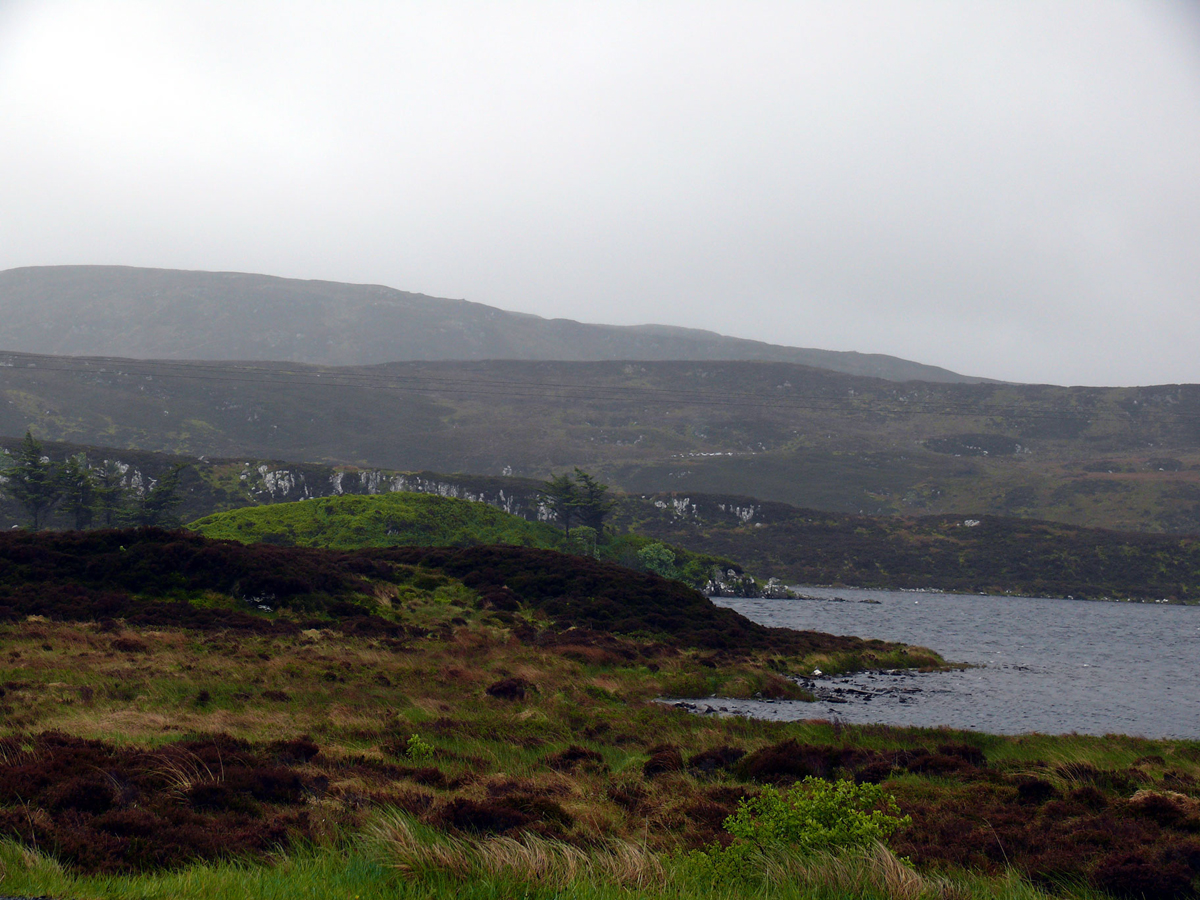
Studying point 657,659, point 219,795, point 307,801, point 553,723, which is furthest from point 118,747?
point 657,659

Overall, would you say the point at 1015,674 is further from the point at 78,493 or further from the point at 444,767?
the point at 78,493

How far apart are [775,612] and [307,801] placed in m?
73.3

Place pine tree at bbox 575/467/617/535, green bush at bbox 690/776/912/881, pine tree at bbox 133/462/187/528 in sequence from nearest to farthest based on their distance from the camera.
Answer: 1. green bush at bbox 690/776/912/881
2. pine tree at bbox 133/462/187/528
3. pine tree at bbox 575/467/617/535

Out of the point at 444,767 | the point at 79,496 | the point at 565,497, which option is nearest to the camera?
the point at 444,767

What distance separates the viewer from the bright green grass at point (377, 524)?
66.1 meters

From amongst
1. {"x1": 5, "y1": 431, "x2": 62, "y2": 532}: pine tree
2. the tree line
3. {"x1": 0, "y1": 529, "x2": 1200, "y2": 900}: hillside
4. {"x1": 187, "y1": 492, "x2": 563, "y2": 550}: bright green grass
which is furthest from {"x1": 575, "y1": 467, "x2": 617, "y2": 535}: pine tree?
{"x1": 5, "y1": 431, "x2": 62, "y2": 532}: pine tree

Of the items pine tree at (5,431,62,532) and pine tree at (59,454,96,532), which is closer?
pine tree at (5,431,62,532)

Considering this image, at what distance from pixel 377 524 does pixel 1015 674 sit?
50534 millimetres

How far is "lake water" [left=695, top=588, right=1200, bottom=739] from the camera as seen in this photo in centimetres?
3238

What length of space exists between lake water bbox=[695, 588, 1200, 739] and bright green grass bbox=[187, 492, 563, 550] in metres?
25.9

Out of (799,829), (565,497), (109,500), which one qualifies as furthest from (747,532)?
(799,829)

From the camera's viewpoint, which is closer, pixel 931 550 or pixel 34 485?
pixel 34 485

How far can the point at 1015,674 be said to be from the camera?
152ft

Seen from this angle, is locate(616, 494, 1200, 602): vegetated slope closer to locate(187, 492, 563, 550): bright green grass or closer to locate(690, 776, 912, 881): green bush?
locate(187, 492, 563, 550): bright green grass
